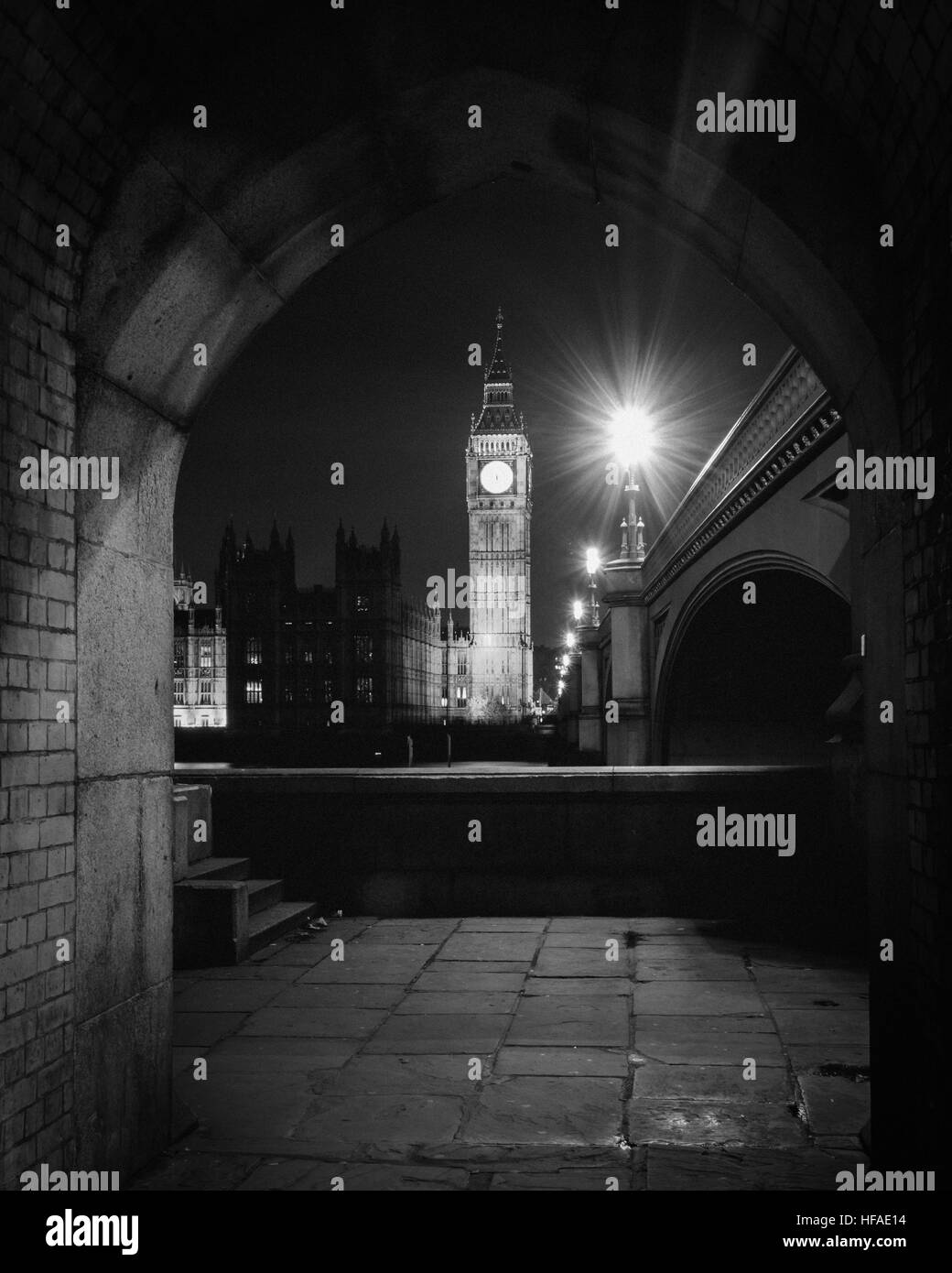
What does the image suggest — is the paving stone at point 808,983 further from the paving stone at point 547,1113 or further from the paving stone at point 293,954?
the paving stone at point 293,954

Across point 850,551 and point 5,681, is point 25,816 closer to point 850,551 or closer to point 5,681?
point 5,681

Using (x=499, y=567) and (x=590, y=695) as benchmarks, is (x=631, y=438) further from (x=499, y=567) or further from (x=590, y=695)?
(x=499, y=567)

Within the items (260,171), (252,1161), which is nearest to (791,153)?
(260,171)

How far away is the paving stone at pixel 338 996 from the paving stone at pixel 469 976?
11.6 inches

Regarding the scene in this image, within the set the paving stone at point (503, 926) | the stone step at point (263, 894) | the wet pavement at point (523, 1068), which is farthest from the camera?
the paving stone at point (503, 926)

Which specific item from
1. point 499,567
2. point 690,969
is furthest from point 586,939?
point 499,567

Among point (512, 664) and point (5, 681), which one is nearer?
point (5, 681)

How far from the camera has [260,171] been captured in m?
5.49

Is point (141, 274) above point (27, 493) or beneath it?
above

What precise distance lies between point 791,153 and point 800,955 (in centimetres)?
663

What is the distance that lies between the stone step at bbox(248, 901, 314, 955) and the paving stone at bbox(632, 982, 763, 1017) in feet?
11.3

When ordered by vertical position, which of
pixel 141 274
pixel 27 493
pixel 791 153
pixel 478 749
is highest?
pixel 791 153

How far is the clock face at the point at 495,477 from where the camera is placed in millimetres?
149875

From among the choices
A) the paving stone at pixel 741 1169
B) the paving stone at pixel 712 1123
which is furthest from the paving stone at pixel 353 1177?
the paving stone at pixel 712 1123
